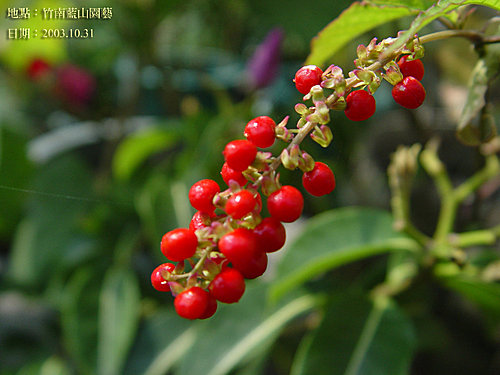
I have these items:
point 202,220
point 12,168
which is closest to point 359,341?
point 202,220

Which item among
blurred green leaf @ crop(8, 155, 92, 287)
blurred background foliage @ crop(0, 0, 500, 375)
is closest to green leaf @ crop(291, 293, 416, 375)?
blurred background foliage @ crop(0, 0, 500, 375)

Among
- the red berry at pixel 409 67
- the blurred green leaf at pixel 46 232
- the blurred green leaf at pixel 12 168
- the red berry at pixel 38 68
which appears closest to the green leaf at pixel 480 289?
the red berry at pixel 409 67

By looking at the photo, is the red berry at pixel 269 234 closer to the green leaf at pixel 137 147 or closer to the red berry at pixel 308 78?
the red berry at pixel 308 78

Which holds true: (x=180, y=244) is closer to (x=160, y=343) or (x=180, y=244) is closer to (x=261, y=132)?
(x=261, y=132)

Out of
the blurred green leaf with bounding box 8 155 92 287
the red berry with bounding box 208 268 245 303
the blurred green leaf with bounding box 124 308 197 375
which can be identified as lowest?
the blurred green leaf with bounding box 124 308 197 375

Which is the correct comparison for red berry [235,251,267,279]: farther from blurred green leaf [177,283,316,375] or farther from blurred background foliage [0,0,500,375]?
blurred green leaf [177,283,316,375]

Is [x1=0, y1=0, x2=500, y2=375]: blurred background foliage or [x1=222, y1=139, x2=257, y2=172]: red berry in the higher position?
[x1=222, y1=139, x2=257, y2=172]: red berry

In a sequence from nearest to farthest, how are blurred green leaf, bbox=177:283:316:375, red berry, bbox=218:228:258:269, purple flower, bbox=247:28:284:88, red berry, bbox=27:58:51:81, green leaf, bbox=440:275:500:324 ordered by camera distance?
red berry, bbox=218:228:258:269
green leaf, bbox=440:275:500:324
blurred green leaf, bbox=177:283:316:375
purple flower, bbox=247:28:284:88
red berry, bbox=27:58:51:81

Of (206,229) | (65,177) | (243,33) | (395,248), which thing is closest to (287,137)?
(206,229)
